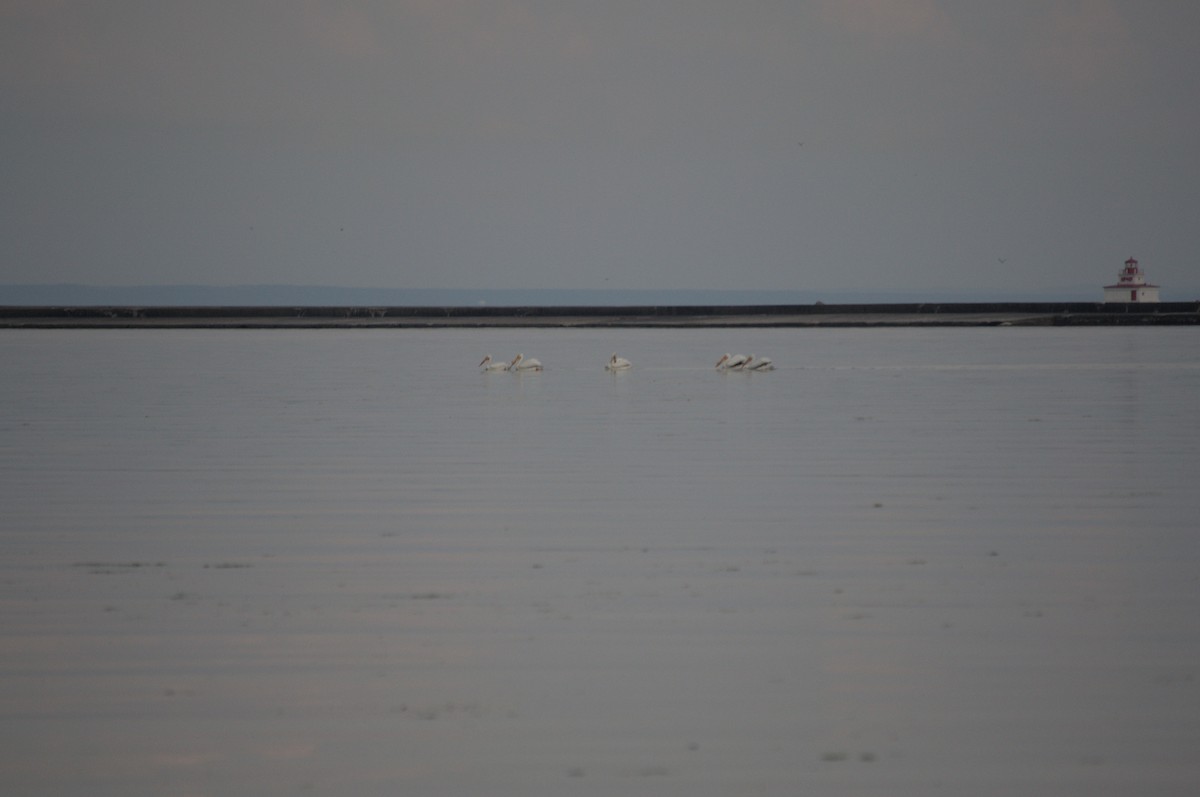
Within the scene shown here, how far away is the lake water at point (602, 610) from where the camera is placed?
4.73 meters

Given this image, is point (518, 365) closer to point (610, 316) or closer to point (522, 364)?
point (522, 364)

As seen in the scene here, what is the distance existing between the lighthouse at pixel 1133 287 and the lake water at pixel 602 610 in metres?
78.6

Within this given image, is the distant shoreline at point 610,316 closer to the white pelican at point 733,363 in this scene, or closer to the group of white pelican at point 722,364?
the group of white pelican at point 722,364

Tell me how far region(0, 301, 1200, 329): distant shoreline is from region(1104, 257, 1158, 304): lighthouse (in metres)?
5.88

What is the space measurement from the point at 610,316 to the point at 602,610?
76.7 m

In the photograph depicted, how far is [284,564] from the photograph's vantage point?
807cm

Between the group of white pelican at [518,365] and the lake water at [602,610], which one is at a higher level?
the group of white pelican at [518,365]

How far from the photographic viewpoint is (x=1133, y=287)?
296 ft

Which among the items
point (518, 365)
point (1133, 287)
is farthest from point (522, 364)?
point (1133, 287)

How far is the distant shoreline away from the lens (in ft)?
239

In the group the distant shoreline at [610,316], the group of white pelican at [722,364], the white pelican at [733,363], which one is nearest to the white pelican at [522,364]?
the group of white pelican at [722,364]

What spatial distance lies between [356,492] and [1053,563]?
524cm

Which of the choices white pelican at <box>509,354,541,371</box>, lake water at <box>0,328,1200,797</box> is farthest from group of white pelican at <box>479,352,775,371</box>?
lake water at <box>0,328,1200,797</box>

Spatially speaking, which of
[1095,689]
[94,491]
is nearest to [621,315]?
[94,491]
